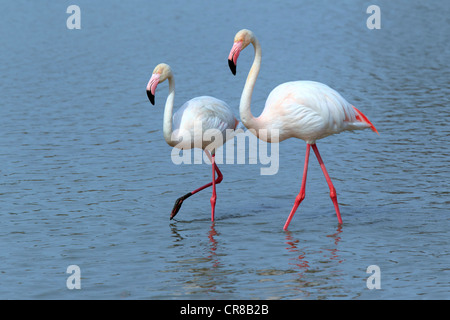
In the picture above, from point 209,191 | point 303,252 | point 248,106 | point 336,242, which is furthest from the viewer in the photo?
point 209,191

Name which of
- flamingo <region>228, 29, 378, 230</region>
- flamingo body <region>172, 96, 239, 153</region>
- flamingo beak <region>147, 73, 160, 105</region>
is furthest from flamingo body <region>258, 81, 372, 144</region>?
flamingo beak <region>147, 73, 160, 105</region>

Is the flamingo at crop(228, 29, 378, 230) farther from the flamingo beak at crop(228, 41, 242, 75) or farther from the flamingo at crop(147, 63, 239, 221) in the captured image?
the flamingo at crop(147, 63, 239, 221)

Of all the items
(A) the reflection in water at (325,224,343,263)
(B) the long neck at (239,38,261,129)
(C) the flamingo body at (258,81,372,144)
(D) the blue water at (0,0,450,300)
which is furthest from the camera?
(C) the flamingo body at (258,81,372,144)

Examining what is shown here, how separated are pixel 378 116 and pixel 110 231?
683 centimetres

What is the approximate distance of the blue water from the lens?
7.38 m

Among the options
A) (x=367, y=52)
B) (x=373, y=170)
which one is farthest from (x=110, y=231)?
(x=367, y=52)

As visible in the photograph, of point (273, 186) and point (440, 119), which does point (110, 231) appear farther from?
point (440, 119)

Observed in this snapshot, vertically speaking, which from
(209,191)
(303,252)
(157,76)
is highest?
(157,76)

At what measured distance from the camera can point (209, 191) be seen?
1056 cm

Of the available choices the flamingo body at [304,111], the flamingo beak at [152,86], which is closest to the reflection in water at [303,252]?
the flamingo body at [304,111]

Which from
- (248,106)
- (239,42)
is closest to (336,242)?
(248,106)

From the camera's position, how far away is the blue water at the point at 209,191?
7.38 metres

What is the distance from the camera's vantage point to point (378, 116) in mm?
14172

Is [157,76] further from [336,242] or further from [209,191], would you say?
[336,242]
